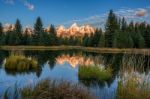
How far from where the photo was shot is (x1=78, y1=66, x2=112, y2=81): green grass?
15.8m

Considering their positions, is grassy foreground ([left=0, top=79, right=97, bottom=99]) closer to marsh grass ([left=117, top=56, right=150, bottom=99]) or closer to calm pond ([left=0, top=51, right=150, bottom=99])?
calm pond ([left=0, top=51, right=150, bottom=99])

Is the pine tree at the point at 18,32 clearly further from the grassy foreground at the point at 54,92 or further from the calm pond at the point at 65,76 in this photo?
the grassy foreground at the point at 54,92

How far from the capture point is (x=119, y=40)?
62.7m

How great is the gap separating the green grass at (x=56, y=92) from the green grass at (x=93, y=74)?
6849 millimetres

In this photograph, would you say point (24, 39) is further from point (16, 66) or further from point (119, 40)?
point (16, 66)

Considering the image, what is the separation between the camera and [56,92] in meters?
8.48

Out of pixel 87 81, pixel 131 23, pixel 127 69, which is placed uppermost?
pixel 131 23

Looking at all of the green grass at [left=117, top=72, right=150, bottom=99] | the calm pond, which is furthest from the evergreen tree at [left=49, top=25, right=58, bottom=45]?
the green grass at [left=117, top=72, right=150, bottom=99]

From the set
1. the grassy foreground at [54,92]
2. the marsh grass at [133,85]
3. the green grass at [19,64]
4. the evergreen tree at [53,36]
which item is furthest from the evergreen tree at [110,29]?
the grassy foreground at [54,92]

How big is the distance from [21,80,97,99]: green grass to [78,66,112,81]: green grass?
6.85 metres

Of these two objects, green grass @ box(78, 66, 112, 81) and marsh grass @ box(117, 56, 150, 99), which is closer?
marsh grass @ box(117, 56, 150, 99)

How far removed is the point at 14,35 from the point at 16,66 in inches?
2118

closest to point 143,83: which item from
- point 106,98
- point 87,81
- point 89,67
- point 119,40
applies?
point 106,98

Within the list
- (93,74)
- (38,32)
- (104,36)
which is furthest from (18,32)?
(93,74)
